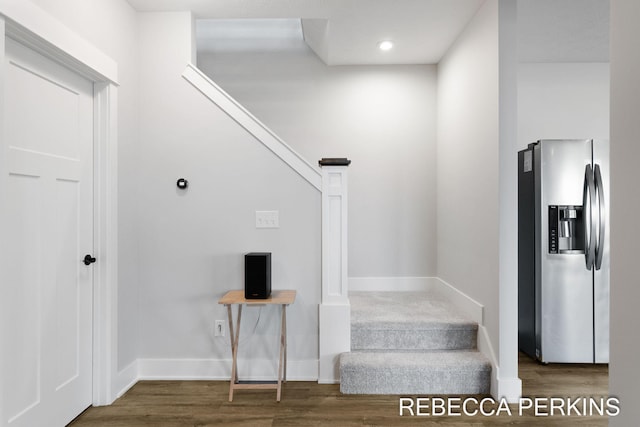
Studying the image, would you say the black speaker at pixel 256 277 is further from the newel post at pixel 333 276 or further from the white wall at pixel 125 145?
the white wall at pixel 125 145

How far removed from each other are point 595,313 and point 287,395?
253 centimetres

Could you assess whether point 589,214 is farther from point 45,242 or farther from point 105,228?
point 45,242

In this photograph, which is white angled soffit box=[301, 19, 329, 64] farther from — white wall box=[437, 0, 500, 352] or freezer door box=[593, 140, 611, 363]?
freezer door box=[593, 140, 611, 363]

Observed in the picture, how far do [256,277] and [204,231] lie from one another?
61 centimetres

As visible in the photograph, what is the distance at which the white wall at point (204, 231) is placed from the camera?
312 cm

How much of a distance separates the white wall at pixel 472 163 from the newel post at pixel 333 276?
1.00 metres

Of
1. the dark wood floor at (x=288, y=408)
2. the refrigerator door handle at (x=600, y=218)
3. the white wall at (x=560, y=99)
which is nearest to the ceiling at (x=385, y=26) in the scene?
the white wall at (x=560, y=99)

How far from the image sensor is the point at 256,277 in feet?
9.32

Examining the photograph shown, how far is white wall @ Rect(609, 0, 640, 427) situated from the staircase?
1287 mm

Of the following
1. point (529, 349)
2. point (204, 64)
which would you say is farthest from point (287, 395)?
point (204, 64)

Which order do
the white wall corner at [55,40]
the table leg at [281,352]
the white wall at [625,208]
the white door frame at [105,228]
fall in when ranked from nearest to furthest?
the white wall at [625,208] < the white wall corner at [55,40] < the white door frame at [105,228] < the table leg at [281,352]

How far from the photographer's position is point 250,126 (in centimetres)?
313

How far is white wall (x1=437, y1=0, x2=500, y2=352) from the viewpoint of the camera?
2.87 m

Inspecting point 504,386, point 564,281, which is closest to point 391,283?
point 564,281
